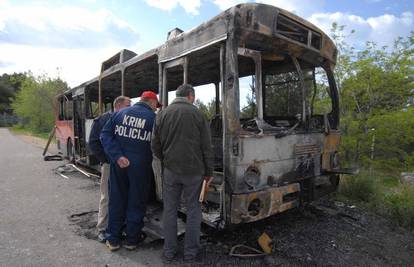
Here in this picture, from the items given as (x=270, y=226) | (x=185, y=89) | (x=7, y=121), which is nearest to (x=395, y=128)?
(x=270, y=226)

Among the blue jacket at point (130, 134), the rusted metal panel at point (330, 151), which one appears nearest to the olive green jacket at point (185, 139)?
the blue jacket at point (130, 134)

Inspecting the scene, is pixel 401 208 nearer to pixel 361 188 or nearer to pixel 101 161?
pixel 361 188

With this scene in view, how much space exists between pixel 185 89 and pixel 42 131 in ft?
127

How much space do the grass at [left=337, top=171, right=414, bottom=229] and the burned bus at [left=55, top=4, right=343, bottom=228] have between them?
940 mm

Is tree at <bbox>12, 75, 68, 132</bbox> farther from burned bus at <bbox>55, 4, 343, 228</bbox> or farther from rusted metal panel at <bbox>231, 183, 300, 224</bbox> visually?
rusted metal panel at <bbox>231, 183, 300, 224</bbox>

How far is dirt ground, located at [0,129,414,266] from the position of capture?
139 inches

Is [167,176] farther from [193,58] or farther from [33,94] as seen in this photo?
[33,94]

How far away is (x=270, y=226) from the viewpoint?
4547 millimetres

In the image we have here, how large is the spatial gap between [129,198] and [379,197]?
174 inches

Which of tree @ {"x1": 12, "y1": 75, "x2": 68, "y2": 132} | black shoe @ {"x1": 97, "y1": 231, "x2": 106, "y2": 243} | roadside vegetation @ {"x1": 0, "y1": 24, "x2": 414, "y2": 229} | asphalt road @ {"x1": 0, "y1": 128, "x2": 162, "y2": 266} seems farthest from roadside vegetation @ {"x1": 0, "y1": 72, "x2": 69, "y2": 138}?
black shoe @ {"x1": 97, "y1": 231, "x2": 106, "y2": 243}

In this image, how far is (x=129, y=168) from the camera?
382 cm

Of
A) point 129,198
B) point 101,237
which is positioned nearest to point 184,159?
point 129,198

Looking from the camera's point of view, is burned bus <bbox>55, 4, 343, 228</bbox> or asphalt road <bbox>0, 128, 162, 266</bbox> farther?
asphalt road <bbox>0, 128, 162, 266</bbox>

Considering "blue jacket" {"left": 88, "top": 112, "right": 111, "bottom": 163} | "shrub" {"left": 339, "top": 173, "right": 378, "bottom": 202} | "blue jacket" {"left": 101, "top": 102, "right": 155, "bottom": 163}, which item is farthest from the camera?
"shrub" {"left": 339, "top": 173, "right": 378, "bottom": 202}
